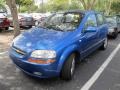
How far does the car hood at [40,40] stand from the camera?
4.76 meters

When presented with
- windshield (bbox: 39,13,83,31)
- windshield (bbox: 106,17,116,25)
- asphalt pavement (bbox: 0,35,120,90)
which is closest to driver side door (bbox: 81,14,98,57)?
windshield (bbox: 39,13,83,31)

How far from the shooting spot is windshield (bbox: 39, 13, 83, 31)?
590 cm

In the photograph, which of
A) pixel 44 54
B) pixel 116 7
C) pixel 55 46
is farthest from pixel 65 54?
pixel 116 7

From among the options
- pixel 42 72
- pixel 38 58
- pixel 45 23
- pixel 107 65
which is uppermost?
pixel 45 23

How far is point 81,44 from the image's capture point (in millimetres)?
5711

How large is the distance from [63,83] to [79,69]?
1.21m

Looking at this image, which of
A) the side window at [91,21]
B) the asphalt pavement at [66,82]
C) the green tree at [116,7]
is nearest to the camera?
the asphalt pavement at [66,82]

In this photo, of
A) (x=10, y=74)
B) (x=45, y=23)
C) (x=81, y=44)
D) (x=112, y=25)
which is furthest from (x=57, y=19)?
(x=112, y=25)

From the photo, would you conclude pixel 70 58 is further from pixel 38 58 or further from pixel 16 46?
pixel 16 46

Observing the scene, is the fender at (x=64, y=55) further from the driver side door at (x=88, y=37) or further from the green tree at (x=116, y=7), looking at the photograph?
the green tree at (x=116, y=7)

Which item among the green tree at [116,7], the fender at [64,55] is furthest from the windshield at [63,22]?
the green tree at [116,7]

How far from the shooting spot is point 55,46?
474cm

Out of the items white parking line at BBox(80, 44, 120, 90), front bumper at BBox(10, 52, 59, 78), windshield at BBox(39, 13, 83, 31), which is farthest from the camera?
windshield at BBox(39, 13, 83, 31)

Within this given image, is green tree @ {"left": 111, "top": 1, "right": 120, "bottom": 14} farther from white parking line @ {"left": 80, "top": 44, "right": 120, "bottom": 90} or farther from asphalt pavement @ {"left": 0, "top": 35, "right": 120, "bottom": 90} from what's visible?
asphalt pavement @ {"left": 0, "top": 35, "right": 120, "bottom": 90}
